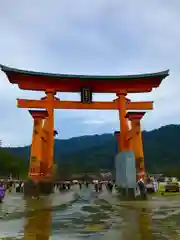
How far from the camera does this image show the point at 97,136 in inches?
6570

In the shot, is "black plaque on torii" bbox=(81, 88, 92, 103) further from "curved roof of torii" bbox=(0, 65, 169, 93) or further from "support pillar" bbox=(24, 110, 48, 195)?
"support pillar" bbox=(24, 110, 48, 195)

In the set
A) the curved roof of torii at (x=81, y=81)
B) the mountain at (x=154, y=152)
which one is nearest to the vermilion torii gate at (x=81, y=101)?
the curved roof of torii at (x=81, y=81)

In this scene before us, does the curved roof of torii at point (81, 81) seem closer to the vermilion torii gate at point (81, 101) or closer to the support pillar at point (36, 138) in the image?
the vermilion torii gate at point (81, 101)

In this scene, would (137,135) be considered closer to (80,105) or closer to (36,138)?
(80,105)

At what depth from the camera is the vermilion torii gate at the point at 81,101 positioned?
30.4m

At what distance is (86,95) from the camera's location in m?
31.8

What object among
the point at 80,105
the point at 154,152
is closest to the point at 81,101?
the point at 80,105

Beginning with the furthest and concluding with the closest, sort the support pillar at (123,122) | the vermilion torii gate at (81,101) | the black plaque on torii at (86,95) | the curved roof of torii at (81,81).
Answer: the support pillar at (123,122) → the black plaque on torii at (86,95) → the curved roof of torii at (81,81) → the vermilion torii gate at (81,101)

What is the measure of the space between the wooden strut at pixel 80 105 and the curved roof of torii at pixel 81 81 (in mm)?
1188

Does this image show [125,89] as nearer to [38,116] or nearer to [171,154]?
[38,116]

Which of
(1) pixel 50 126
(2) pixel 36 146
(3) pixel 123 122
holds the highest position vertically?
(3) pixel 123 122

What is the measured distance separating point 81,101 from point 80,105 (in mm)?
383

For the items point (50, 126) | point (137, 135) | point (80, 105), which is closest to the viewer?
point (137, 135)

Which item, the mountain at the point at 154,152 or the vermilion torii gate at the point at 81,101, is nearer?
the vermilion torii gate at the point at 81,101
